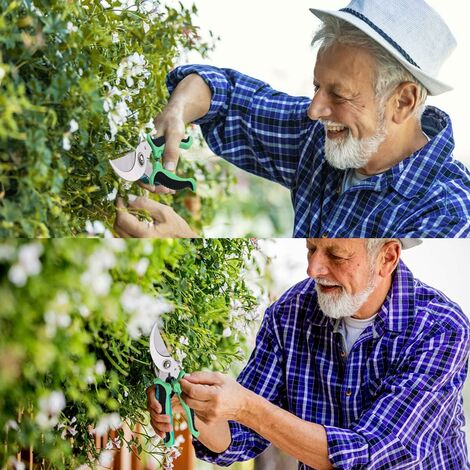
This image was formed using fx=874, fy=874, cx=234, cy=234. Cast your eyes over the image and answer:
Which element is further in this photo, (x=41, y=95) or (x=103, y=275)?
(x=103, y=275)

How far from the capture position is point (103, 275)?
1.53 metres

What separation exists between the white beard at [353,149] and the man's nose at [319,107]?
0.02 m

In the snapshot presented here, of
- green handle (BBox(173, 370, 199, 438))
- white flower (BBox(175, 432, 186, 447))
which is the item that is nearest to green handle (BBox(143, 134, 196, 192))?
green handle (BBox(173, 370, 199, 438))

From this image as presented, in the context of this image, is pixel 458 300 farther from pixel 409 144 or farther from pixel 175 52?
pixel 175 52

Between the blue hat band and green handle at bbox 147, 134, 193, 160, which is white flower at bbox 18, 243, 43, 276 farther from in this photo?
the blue hat band

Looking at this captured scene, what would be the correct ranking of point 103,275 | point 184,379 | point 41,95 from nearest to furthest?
point 41,95, point 103,275, point 184,379

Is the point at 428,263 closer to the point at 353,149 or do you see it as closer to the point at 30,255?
the point at 353,149

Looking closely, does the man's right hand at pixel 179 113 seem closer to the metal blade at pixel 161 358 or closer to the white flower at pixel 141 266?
the white flower at pixel 141 266

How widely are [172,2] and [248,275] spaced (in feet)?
1.78

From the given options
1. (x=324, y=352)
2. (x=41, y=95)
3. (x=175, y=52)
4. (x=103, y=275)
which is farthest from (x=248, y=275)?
(x=41, y=95)

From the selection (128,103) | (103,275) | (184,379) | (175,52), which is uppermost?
(175,52)

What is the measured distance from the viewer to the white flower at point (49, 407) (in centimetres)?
152

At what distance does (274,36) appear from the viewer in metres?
1.67


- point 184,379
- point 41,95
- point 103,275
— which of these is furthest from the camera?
point 184,379
